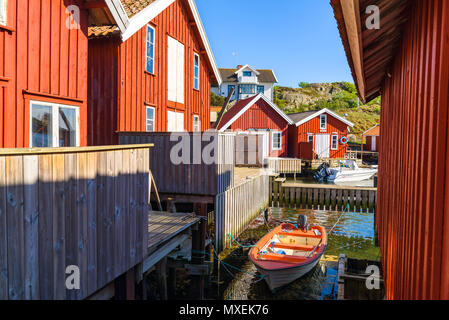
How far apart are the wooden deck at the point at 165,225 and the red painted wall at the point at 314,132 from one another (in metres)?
30.0

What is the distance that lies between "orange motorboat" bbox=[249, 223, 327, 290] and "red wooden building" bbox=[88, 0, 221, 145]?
19.8 feet

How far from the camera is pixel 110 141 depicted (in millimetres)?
11586

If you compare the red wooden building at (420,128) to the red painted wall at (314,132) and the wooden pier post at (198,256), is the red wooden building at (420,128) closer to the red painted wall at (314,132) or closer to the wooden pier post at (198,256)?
the wooden pier post at (198,256)

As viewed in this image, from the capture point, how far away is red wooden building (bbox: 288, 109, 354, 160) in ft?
123

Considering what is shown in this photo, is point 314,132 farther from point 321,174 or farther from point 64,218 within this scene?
point 64,218

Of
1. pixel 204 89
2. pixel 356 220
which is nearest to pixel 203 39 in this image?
pixel 204 89

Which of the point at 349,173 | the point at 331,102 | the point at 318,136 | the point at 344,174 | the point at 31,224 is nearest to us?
the point at 31,224

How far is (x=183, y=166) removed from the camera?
1095cm

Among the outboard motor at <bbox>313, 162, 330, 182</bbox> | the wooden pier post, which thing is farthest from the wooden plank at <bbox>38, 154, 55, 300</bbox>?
the outboard motor at <bbox>313, 162, 330, 182</bbox>

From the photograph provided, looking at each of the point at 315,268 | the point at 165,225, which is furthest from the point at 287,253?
the point at 165,225

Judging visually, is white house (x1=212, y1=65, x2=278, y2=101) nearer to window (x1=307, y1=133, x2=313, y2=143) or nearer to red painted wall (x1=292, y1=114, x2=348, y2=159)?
red painted wall (x1=292, y1=114, x2=348, y2=159)

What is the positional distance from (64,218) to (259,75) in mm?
68491

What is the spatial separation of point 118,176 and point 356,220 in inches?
670

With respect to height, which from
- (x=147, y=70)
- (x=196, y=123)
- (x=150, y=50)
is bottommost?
(x=196, y=123)
